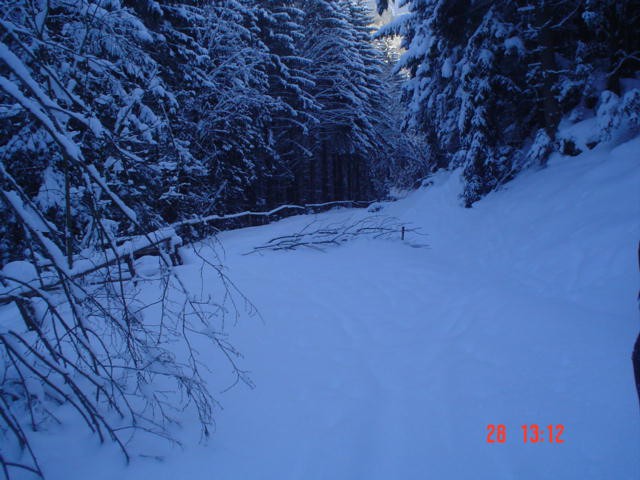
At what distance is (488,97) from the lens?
8.26 meters

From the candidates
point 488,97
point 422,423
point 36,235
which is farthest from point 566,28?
point 36,235

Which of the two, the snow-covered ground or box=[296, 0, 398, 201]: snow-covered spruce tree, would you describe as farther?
box=[296, 0, 398, 201]: snow-covered spruce tree

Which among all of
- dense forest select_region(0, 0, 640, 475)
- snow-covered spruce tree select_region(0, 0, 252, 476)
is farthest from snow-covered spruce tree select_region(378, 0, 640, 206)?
snow-covered spruce tree select_region(0, 0, 252, 476)

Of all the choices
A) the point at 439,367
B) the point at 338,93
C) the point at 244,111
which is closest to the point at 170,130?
the point at 439,367

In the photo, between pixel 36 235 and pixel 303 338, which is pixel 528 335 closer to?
pixel 303 338

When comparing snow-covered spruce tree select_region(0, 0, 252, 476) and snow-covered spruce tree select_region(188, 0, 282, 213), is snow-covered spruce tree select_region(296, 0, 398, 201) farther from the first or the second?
snow-covered spruce tree select_region(0, 0, 252, 476)

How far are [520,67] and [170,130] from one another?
9322 millimetres

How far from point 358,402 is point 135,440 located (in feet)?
4.63

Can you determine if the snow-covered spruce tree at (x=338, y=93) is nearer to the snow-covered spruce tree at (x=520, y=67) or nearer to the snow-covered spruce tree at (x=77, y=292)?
the snow-covered spruce tree at (x=520, y=67)
